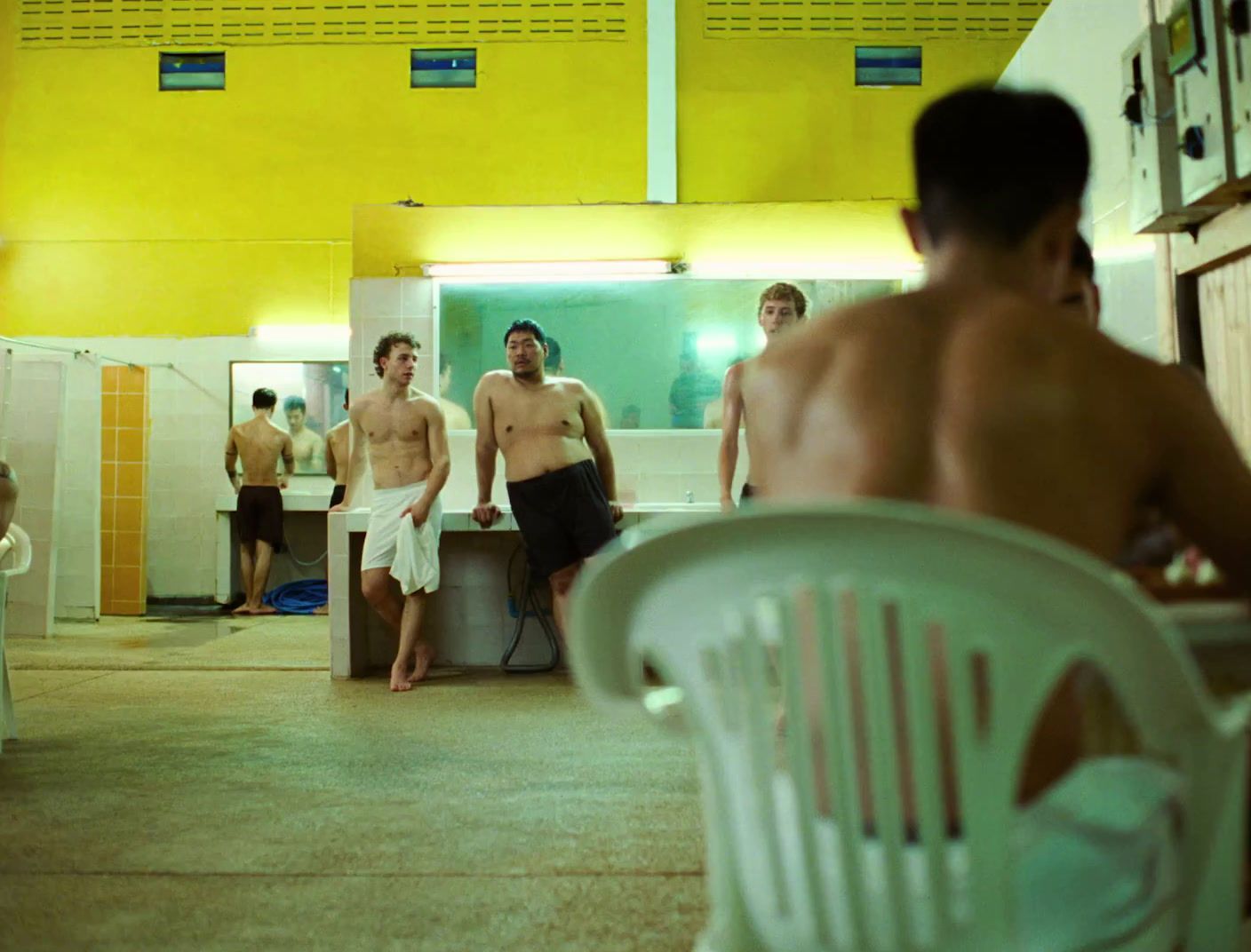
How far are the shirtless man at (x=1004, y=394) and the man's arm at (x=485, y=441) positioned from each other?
4.89 meters

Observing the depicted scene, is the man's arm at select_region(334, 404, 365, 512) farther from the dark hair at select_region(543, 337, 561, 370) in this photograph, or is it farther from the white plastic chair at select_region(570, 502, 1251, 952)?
the white plastic chair at select_region(570, 502, 1251, 952)

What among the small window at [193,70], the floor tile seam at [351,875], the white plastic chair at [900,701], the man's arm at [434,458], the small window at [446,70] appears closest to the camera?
the white plastic chair at [900,701]

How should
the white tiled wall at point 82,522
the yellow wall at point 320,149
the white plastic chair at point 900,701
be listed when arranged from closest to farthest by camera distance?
the white plastic chair at point 900,701 < the white tiled wall at point 82,522 < the yellow wall at point 320,149

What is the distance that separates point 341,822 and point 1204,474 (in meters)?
2.83

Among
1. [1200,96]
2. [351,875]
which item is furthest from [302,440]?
[1200,96]

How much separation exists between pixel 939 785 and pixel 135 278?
10759 mm

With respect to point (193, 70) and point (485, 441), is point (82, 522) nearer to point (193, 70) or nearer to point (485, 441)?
point (193, 70)

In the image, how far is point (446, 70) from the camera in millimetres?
10570

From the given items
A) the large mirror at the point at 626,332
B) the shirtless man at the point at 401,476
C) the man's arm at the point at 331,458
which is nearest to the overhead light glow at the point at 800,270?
the large mirror at the point at 626,332

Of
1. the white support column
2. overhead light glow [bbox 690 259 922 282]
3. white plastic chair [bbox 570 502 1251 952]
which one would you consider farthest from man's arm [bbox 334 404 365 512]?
white plastic chair [bbox 570 502 1251 952]

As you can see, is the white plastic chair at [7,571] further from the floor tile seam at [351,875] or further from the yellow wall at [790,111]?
the yellow wall at [790,111]

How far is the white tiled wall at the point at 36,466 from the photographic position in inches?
328

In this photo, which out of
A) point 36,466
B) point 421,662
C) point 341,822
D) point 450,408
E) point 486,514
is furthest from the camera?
point 36,466

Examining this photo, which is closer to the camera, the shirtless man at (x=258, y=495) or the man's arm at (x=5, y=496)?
the man's arm at (x=5, y=496)
